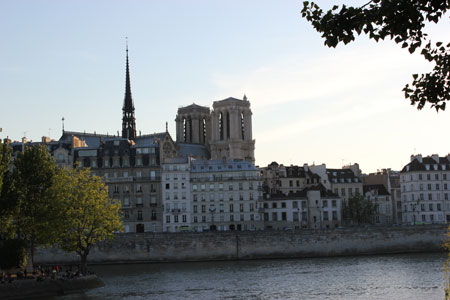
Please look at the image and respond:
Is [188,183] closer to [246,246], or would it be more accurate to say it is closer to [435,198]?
[246,246]

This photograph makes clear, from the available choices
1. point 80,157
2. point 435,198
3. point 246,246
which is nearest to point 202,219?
point 246,246

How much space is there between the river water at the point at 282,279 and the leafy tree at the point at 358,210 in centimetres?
2486

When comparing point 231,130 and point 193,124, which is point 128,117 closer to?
point 231,130

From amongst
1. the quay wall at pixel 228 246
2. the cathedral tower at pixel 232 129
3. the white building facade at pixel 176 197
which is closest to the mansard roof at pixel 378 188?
the quay wall at pixel 228 246

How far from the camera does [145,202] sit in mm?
98562

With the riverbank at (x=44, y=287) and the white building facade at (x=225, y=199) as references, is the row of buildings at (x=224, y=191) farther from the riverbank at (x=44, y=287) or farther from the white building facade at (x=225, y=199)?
the riverbank at (x=44, y=287)

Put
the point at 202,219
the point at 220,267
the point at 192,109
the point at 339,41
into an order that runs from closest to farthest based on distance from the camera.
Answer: the point at 339,41, the point at 220,267, the point at 202,219, the point at 192,109

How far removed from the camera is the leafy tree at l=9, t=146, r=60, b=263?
58.3 metres

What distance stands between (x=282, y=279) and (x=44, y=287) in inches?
804

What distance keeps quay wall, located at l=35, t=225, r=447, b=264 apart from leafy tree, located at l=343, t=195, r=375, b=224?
1947 centimetres

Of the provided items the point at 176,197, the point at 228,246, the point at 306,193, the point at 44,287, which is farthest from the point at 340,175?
the point at 44,287

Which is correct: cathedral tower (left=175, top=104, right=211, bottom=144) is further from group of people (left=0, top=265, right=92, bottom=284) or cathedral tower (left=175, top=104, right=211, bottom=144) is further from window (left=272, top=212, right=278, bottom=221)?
group of people (left=0, top=265, right=92, bottom=284)

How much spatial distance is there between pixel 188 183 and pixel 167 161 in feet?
17.2

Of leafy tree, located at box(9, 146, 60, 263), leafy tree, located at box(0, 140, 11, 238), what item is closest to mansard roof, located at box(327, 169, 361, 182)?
leafy tree, located at box(9, 146, 60, 263)
